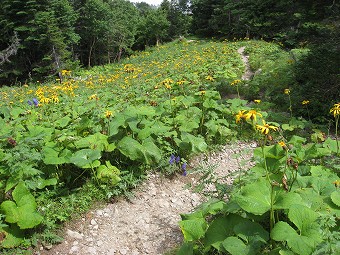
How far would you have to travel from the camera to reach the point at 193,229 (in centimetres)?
266

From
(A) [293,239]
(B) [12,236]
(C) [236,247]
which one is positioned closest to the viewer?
(A) [293,239]

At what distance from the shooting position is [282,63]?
36.3 ft

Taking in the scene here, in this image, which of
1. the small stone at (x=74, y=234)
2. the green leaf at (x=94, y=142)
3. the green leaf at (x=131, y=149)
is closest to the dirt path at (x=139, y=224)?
the small stone at (x=74, y=234)

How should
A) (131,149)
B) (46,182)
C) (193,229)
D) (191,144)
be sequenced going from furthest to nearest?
(191,144)
(131,149)
(46,182)
(193,229)

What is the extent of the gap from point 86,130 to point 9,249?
2.03 meters

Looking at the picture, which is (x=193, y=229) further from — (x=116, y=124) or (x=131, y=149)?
(x=116, y=124)

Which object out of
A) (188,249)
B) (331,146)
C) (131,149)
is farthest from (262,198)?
(331,146)

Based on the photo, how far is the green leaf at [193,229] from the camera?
263 centimetres

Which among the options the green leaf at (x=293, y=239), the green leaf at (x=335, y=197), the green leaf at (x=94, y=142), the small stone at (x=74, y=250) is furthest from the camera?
the green leaf at (x=94, y=142)

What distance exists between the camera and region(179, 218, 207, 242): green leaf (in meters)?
2.63

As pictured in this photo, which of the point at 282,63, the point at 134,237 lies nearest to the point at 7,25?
the point at 282,63

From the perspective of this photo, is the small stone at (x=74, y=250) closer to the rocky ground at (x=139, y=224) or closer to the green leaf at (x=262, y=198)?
the rocky ground at (x=139, y=224)

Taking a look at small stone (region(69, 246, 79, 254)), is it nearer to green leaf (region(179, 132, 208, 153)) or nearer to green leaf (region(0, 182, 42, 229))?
green leaf (region(0, 182, 42, 229))

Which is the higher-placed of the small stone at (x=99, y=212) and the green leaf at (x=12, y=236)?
the green leaf at (x=12, y=236)
